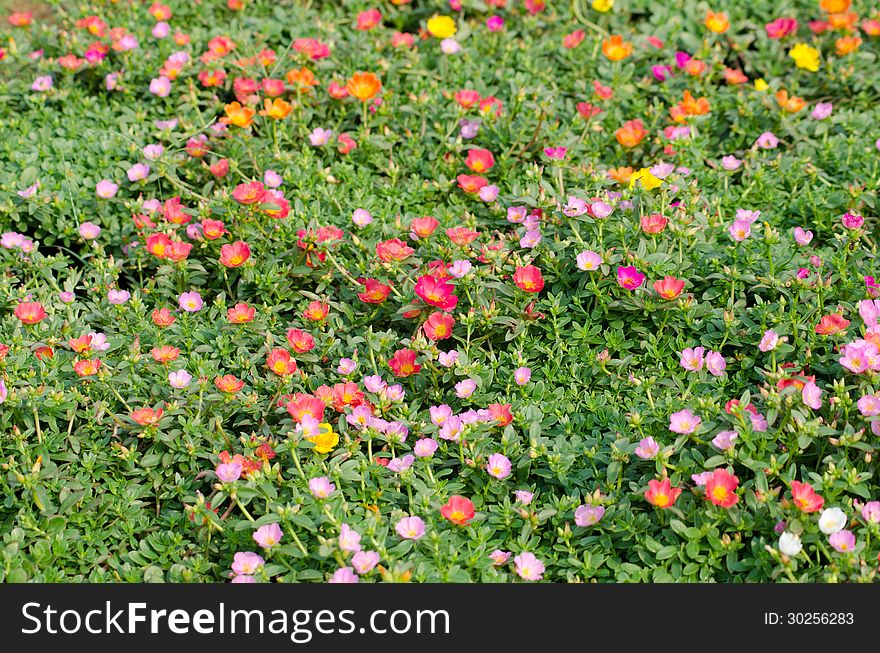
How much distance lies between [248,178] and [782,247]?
5.97ft

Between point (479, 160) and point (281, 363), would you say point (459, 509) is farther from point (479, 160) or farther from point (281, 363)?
point (479, 160)

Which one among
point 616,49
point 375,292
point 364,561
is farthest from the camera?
point 616,49

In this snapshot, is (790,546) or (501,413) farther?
(501,413)

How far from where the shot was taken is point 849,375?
2789mm

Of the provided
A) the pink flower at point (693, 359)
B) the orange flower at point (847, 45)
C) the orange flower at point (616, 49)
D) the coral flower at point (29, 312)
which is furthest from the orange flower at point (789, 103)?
the coral flower at point (29, 312)

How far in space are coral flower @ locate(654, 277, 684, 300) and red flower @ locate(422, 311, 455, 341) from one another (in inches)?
23.4

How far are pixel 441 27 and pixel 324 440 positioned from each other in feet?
7.43

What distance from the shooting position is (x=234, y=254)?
327cm

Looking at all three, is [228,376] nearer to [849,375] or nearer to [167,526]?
[167,526]

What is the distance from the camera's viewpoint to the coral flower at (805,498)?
2396 mm

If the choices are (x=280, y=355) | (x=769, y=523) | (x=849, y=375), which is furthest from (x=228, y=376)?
(x=849, y=375)

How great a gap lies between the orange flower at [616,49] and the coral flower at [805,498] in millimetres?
2195

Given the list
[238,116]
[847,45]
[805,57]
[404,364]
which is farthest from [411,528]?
[847,45]

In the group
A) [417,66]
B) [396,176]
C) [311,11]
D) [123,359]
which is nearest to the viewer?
[123,359]
